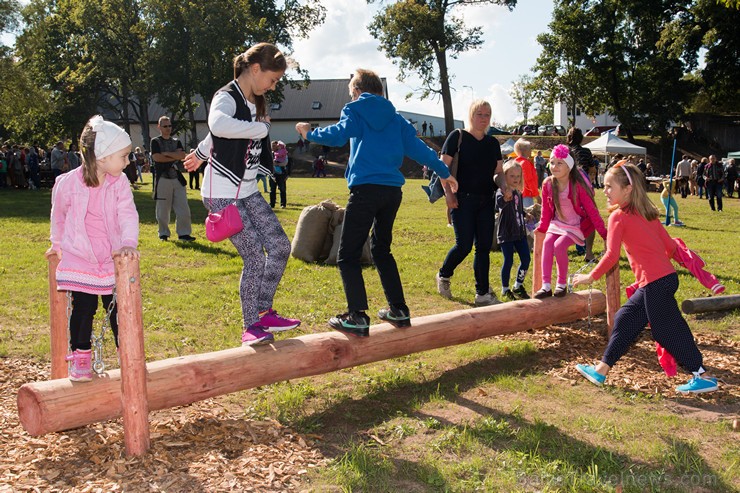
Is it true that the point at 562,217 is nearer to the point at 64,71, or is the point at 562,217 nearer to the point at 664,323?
the point at 664,323

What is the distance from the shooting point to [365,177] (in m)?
5.64

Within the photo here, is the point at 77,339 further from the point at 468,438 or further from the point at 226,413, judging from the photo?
the point at 468,438

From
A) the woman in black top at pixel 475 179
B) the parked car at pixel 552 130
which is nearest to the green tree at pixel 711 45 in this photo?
the parked car at pixel 552 130

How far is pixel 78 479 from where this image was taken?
416 centimetres

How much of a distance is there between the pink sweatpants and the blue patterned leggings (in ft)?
10.2

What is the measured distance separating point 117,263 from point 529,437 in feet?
9.05

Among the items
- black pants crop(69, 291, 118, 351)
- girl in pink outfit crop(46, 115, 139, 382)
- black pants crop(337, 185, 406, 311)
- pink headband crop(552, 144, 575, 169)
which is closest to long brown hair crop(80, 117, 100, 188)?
girl in pink outfit crop(46, 115, 139, 382)

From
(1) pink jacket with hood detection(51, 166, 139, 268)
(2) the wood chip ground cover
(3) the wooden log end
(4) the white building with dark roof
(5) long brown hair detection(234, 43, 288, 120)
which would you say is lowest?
(2) the wood chip ground cover

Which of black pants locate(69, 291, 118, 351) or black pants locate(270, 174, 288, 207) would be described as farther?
black pants locate(270, 174, 288, 207)

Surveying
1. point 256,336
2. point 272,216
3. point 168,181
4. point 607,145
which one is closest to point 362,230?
point 272,216

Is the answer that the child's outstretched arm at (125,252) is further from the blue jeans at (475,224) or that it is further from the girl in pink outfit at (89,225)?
the blue jeans at (475,224)

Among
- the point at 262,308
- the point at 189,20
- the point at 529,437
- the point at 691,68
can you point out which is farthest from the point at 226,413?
the point at 691,68

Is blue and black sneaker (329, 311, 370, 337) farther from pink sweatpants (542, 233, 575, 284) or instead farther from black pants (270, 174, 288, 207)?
black pants (270, 174, 288, 207)

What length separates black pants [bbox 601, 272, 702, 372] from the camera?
18.5 ft
